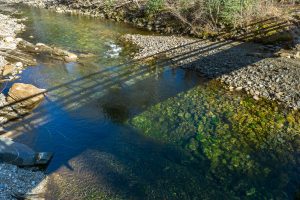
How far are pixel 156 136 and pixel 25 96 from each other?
7.12m

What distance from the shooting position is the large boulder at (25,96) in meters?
15.1

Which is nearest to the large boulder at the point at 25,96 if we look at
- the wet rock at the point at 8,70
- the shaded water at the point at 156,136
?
the shaded water at the point at 156,136

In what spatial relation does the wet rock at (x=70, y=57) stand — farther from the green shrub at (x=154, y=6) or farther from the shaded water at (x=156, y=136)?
the green shrub at (x=154, y=6)

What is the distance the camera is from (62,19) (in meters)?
32.4

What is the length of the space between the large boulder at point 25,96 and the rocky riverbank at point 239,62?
784 centimetres

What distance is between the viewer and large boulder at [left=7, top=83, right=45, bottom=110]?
593 inches

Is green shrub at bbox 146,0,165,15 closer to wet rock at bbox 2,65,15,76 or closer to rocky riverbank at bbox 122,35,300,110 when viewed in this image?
rocky riverbank at bbox 122,35,300,110

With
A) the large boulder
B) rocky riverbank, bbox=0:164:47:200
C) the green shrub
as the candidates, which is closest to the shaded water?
rocky riverbank, bbox=0:164:47:200

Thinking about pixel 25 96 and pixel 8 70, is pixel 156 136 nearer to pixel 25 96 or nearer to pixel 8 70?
pixel 25 96

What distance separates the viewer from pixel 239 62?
1936 cm

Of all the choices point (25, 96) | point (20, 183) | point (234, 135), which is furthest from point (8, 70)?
point (234, 135)

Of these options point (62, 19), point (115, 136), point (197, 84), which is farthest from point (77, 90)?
point (62, 19)

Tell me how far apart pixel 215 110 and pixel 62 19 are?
23065 mm

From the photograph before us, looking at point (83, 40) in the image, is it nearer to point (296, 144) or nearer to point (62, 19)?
point (62, 19)
